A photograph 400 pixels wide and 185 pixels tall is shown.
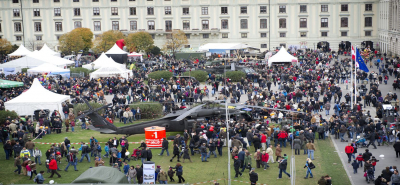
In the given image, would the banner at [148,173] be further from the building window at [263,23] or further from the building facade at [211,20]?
the building window at [263,23]

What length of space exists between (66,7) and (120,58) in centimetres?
2222

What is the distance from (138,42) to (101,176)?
51.2 m

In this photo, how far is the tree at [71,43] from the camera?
6788cm

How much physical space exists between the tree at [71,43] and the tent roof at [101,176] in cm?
5139

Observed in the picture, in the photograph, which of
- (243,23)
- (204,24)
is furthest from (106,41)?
(243,23)

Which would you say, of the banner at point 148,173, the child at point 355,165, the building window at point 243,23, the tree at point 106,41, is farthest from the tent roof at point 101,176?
the building window at point 243,23

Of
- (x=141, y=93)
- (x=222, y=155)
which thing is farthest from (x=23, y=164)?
(x=141, y=93)

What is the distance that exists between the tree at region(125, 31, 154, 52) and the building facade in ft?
24.1

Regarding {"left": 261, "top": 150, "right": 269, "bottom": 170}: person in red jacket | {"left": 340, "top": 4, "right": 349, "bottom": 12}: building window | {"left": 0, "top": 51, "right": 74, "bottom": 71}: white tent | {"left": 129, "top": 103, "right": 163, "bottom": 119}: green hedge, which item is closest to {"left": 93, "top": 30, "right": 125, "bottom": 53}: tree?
{"left": 0, "top": 51, "right": 74, "bottom": 71}: white tent

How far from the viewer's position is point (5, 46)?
235ft

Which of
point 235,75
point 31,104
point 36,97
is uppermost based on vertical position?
point 235,75

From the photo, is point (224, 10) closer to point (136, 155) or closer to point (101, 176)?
point (136, 155)

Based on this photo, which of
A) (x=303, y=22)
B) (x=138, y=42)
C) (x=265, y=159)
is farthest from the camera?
(x=303, y=22)

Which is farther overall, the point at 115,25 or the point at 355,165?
the point at 115,25
